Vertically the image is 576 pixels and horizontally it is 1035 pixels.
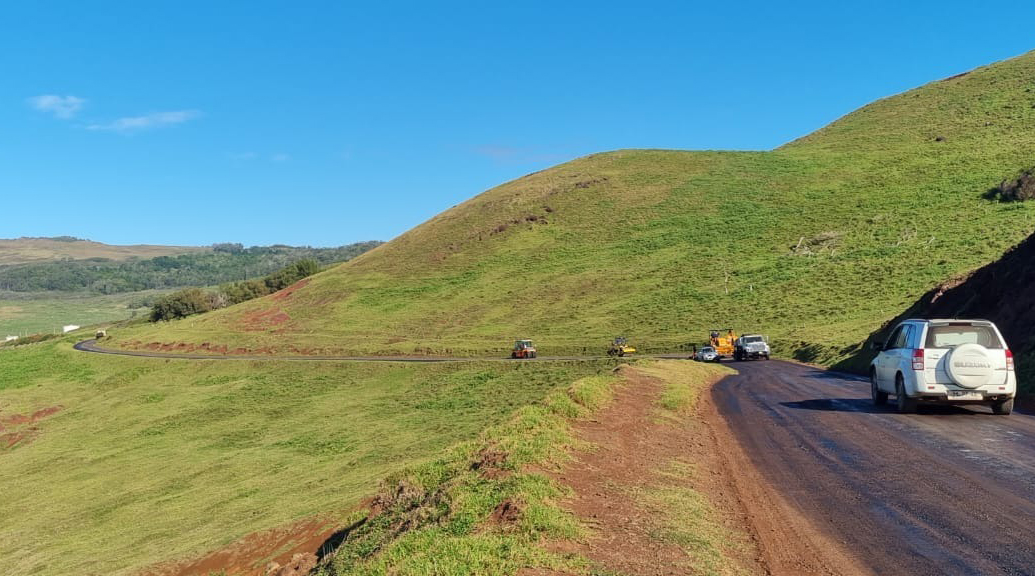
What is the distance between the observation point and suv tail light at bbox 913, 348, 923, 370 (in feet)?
56.3

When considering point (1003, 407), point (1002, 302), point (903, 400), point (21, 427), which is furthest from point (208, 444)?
point (1002, 302)

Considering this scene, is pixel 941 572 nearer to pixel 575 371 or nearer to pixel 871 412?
pixel 871 412

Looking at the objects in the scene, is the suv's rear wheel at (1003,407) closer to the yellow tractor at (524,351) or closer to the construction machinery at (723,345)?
the construction machinery at (723,345)

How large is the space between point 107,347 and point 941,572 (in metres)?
101

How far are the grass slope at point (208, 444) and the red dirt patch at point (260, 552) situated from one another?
0.74 metres

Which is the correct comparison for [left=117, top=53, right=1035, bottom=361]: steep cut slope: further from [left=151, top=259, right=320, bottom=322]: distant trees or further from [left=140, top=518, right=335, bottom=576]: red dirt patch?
[left=140, top=518, right=335, bottom=576]: red dirt patch

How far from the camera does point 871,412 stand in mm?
18938

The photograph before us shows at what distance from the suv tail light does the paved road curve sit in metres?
1.15

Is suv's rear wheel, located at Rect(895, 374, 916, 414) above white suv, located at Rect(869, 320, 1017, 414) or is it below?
below

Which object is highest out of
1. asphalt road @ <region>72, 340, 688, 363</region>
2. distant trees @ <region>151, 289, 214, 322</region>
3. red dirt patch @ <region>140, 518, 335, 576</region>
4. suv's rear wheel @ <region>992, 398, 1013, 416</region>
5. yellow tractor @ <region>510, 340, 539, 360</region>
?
distant trees @ <region>151, 289, 214, 322</region>

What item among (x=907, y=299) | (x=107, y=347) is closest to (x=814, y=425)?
(x=907, y=299)

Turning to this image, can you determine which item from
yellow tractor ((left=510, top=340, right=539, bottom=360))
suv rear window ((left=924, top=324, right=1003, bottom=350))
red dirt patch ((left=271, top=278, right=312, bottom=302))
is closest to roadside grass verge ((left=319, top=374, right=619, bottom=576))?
suv rear window ((left=924, top=324, right=1003, bottom=350))

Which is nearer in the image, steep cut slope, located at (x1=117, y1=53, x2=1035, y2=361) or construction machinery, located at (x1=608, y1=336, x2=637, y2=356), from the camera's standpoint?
construction machinery, located at (x1=608, y1=336, x2=637, y2=356)

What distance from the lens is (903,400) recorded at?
18.0 metres
